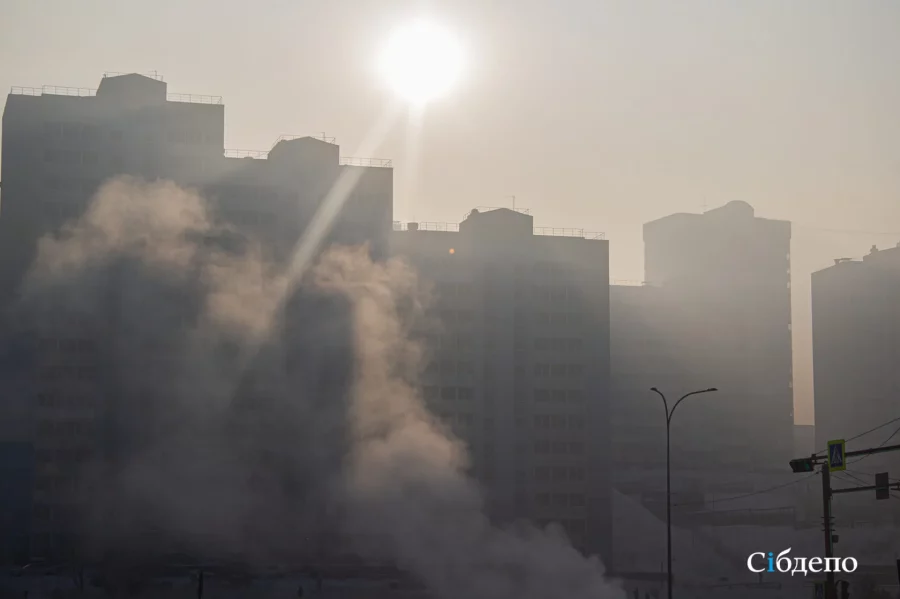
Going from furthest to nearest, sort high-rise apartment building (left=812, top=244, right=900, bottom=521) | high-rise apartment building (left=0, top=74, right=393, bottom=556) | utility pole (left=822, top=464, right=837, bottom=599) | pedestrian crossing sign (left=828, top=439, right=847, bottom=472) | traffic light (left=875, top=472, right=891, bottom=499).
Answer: high-rise apartment building (left=812, top=244, right=900, bottom=521)
high-rise apartment building (left=0, top=74, right=393, bottom=556)
pedestrian crossing sign (left=828, top=439, right=847, bottom=472)
utility pole (left=822, top=464, right=837, bottom=599)
traffic light (left=875, top=472, right=891, bottom=499)

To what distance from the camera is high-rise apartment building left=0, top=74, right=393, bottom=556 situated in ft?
262

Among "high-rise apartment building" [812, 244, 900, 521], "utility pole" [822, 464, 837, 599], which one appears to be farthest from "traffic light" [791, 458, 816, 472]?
"high-rise apartment building" [812, 244, 900, 521]

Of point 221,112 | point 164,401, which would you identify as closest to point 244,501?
point 164,401

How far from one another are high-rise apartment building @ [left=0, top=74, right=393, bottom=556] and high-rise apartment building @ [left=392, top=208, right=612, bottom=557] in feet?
39.7

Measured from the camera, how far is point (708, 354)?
160 m

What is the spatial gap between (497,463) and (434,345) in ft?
38.9

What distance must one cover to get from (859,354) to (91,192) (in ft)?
347

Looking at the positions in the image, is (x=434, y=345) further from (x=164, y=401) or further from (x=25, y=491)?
(x=25, y=491)

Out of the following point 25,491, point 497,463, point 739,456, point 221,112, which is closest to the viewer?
point 25,491

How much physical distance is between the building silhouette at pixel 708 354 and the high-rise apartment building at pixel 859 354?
39.7 ft

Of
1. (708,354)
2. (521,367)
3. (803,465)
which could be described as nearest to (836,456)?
(803,465)

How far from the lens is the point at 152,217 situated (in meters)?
82.4

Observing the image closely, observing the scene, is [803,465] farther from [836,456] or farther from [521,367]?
[521,367]

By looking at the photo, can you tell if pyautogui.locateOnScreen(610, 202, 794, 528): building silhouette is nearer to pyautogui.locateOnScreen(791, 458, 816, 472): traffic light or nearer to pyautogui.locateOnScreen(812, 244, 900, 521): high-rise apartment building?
pyautogui.locateOnScreen(812, 244, 900, 521): high-rise apartment building
